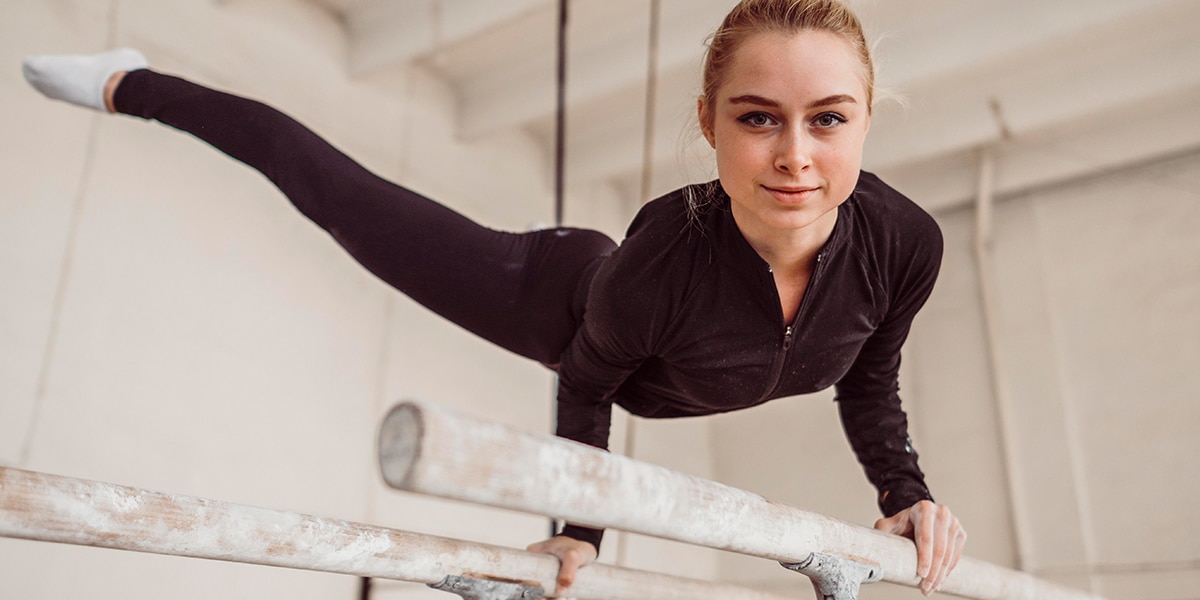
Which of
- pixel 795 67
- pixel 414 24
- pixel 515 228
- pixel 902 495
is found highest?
pixel 414 24

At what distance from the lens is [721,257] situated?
3.76 ft

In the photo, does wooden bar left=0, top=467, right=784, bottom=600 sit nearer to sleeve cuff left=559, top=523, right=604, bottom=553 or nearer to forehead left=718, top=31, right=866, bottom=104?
sleeve cuff left=559, top=523, right=604, bottom=553

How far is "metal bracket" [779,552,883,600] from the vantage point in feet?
3.53

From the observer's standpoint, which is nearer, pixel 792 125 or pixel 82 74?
pixel 792 125

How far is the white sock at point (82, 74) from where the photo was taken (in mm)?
1677

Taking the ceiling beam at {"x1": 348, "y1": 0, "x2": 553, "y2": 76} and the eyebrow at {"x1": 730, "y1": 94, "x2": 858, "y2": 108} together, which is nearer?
the eyebrow at {"x1": 730, "y1": 94, "x2": 858, "y2": 108}

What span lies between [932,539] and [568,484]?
82cm

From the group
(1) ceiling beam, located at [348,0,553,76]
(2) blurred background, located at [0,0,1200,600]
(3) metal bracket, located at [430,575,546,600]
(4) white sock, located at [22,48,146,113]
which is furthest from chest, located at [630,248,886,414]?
(1) ceiling beam, located at [348,0,553,76]

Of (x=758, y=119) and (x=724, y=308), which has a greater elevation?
(x=758, y=119)

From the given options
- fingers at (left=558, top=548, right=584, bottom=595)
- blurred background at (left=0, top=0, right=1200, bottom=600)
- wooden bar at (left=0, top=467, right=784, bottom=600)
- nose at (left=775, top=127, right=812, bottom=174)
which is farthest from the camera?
blurred background at (left=0, top=0, right=1200, bottom=600)

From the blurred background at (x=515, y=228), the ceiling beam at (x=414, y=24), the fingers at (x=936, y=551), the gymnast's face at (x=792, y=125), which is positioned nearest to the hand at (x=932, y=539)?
the fingers at (x=936, y=551)

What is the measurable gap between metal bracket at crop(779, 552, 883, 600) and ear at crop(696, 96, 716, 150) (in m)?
0.49

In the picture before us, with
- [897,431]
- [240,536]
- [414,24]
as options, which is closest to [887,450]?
→ [897,431]

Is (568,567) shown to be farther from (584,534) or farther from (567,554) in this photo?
(584,534)
